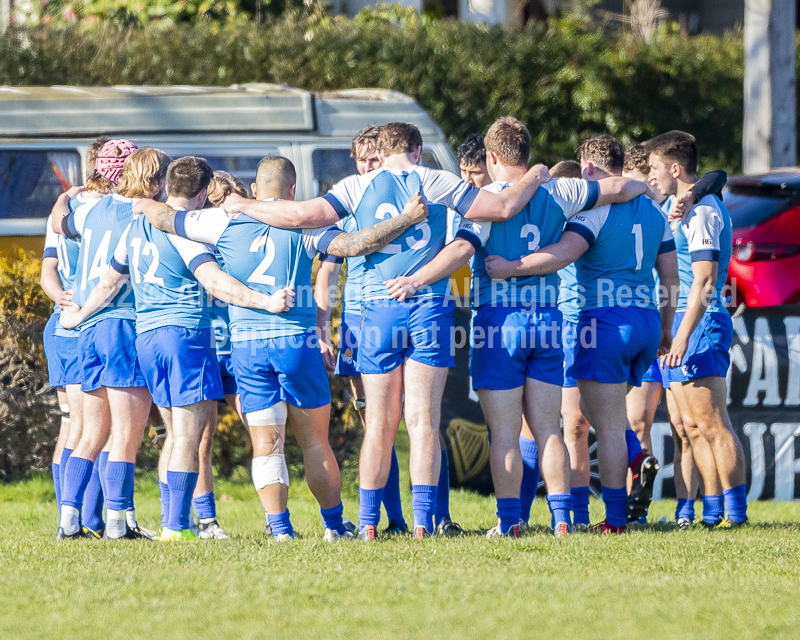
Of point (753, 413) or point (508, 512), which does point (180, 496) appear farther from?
point (753, 413)

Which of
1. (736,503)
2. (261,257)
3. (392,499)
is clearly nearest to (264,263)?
(261,257)

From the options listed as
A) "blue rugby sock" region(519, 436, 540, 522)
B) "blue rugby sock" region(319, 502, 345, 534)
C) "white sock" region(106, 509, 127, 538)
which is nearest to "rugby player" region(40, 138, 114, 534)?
"white sock" region(106, 509, 127, 538)

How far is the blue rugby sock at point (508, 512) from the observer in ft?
18.9

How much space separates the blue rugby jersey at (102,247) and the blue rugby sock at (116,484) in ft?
2.65

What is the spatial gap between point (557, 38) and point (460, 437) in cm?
949

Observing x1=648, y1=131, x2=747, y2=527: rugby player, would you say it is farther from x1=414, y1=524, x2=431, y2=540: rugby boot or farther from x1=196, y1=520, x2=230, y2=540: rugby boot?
x1=196, y1=520, x2=230, y2=540: rugby boot

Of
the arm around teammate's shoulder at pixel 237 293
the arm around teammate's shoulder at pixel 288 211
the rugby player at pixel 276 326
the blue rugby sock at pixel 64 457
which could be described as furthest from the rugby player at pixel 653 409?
the blue rugby sock at pixel 64 457

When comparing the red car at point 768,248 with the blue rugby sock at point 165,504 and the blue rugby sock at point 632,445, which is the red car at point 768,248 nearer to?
the blue rugby sock at point 632,445

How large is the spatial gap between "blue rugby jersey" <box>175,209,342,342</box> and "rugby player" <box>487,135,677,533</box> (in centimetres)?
145

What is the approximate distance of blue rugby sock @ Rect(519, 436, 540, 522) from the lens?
632 centimetres

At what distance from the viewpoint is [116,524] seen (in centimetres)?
588

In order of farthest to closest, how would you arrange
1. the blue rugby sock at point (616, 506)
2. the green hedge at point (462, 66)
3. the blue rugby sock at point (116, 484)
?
the green hedge at point (462, 66) → the blue rugby sock at point (616, 506) → the blue rugby sock at point (116, 484)

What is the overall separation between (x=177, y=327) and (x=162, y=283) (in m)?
0.25

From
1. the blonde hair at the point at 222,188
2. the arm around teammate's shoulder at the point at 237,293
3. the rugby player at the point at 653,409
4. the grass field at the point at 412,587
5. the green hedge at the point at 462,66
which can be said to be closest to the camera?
the grass field at the point at 412,587
